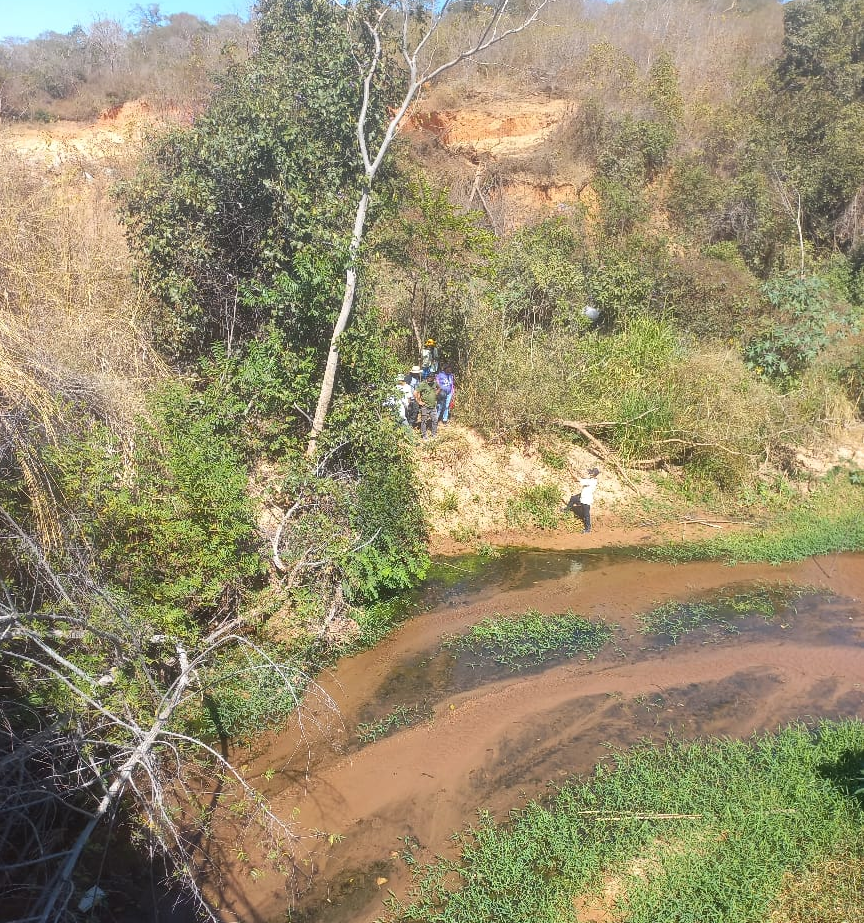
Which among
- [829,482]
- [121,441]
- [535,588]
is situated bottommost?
[829,482]

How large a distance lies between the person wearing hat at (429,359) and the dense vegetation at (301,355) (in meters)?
0.65

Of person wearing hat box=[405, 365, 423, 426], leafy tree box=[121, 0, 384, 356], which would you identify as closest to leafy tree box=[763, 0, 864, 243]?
person wearing hat box=[405, 365, 423, 426]

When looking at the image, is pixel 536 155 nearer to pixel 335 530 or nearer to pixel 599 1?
pixel 599 1

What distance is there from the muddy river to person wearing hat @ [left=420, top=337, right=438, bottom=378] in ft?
11.5

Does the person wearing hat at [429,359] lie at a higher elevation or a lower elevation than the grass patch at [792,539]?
higher

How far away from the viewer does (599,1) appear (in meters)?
25.3

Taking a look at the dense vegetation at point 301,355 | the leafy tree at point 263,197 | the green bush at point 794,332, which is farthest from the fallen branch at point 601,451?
the leafy tree at point 263,197

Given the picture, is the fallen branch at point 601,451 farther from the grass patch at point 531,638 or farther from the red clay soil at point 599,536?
the grass patch at point 531,638

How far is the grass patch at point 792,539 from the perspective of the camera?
1001cm

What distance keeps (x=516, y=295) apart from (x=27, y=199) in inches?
310

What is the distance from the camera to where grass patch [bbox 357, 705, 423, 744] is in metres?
6.27

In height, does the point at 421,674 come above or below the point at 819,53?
below

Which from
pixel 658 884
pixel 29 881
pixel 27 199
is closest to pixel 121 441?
pixel 29 881

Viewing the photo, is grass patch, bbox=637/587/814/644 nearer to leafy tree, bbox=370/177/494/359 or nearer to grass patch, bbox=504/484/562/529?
grass patch, bbox=504/484/562/529
